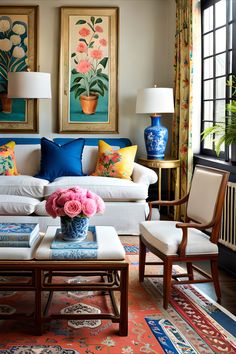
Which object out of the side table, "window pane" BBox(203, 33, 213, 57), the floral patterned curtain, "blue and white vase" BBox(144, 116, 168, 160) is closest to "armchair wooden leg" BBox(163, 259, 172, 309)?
the floral patterned curtain

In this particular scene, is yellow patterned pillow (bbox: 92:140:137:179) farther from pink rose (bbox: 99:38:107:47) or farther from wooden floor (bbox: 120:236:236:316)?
wooden floor (bbox: 120:236:236:316)

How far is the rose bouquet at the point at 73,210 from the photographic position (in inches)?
110

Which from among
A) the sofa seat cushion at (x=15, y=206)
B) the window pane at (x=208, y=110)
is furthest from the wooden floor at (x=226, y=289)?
the window pane at (x=208, y=110)

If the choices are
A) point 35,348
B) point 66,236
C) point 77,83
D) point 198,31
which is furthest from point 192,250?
point 77,83

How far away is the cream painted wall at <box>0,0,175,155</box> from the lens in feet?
20.0

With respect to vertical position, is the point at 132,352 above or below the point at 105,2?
below

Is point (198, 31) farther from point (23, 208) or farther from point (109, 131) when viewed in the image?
point (23, 208)

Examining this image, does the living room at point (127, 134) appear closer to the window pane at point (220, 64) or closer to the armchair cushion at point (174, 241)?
the window pane at point (220, 64)

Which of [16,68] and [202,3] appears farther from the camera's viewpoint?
[16,68]

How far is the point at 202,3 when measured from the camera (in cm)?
525

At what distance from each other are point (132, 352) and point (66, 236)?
2.45 ft

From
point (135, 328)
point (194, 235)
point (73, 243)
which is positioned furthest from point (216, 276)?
point (73, 243)

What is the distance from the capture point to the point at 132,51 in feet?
20.3

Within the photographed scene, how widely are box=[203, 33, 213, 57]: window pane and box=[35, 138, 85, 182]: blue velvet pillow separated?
1.69 m
